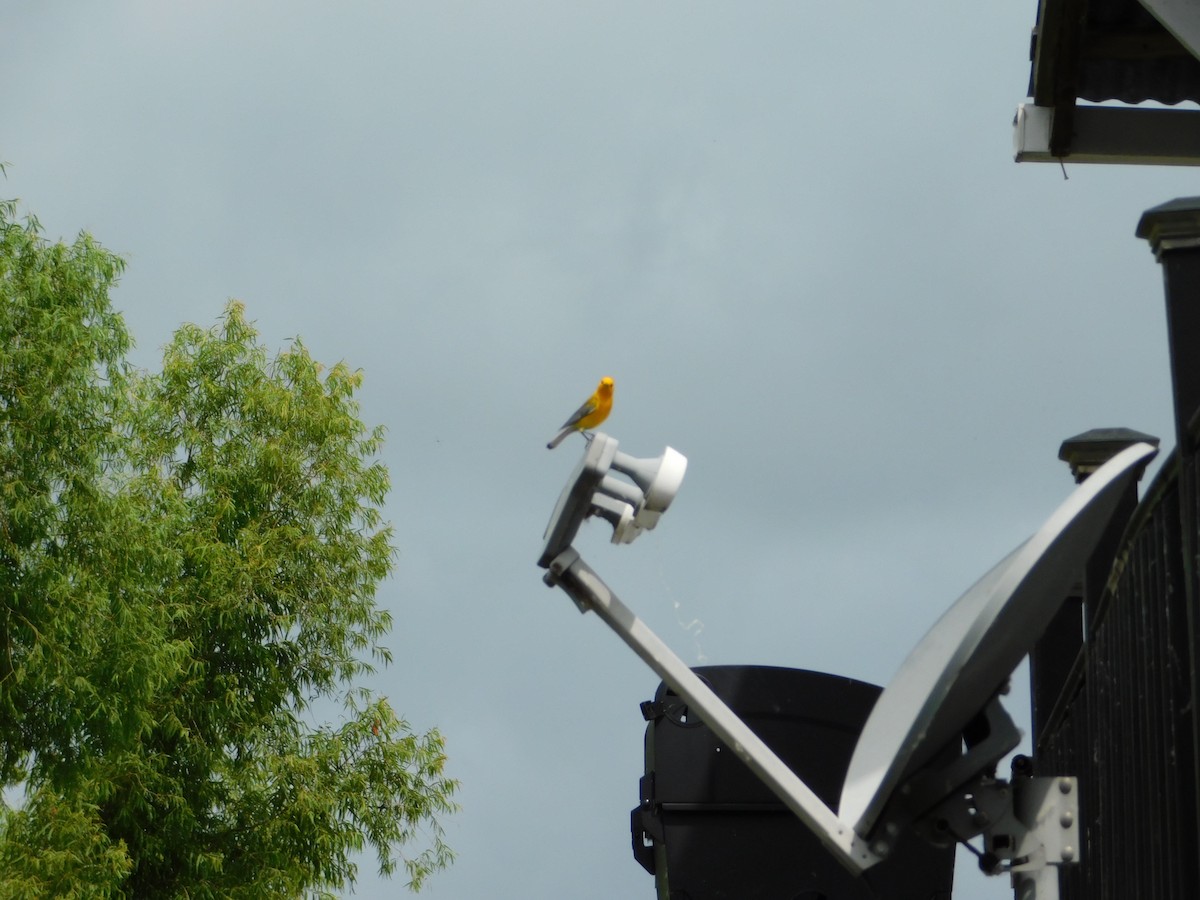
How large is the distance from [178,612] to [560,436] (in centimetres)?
1472

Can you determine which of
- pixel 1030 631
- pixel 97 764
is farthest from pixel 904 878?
pixel 97 764

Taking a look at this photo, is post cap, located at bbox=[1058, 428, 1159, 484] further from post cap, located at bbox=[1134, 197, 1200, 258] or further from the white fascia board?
post cap, located at bbox=[1134, 197, 1200, 258]

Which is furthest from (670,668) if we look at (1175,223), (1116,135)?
(1116,135)

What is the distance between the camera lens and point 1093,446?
579cm

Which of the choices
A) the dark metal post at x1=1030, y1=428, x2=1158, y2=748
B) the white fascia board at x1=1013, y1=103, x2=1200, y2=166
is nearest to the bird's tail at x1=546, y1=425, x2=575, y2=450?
the dark metal post at x1=1030, y1=428, x2=1158, y2=748

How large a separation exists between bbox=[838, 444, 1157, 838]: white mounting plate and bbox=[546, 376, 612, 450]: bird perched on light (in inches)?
36.6

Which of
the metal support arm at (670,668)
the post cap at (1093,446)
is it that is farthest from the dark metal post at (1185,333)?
the post cap at (1093,446)

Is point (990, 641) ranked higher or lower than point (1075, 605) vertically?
lower

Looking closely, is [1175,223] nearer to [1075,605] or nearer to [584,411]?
[584,411]

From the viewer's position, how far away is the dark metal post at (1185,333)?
11.7 feet

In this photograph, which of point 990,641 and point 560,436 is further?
point 560,436

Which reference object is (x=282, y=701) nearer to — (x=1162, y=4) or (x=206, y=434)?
(x=206, y=434)

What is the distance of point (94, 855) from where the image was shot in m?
16.8

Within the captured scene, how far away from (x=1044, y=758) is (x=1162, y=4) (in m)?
2.88
